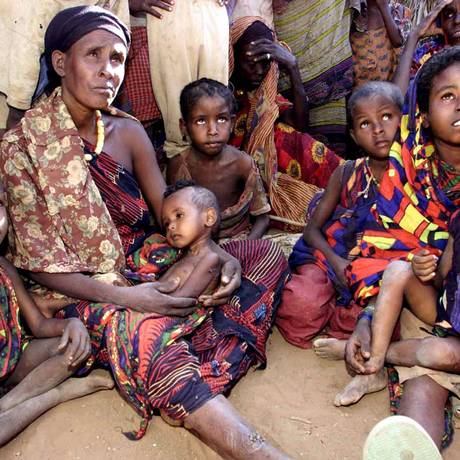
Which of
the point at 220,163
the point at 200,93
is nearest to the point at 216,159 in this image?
the point at 220,163

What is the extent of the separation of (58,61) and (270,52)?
1756mm

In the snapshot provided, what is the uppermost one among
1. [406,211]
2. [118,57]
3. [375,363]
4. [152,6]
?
[152,6]

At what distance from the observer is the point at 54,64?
111 inches

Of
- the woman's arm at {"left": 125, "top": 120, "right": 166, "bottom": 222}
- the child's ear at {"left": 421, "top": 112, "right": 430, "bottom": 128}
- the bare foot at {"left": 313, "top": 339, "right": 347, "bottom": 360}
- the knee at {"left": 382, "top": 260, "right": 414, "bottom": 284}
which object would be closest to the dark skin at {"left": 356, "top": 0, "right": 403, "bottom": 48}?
the child's ear at {"left": 421, "top": 112, "right": 430, "bottom": 128}

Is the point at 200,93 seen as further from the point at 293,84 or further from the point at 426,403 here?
the point at 426,403

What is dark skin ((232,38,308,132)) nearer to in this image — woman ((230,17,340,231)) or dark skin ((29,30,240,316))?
woman ((230,17,340,231))

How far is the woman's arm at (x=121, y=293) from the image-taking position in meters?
2.54

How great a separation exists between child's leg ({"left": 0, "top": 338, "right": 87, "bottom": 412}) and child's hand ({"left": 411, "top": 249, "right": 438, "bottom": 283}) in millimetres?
1417

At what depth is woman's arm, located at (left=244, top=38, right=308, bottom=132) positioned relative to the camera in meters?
4.15

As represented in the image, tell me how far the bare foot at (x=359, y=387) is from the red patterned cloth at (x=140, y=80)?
213 centimetres

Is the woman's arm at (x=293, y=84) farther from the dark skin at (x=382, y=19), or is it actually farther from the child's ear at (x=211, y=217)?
the child's ear at (x=211, y=217)

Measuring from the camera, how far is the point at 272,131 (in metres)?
4.11

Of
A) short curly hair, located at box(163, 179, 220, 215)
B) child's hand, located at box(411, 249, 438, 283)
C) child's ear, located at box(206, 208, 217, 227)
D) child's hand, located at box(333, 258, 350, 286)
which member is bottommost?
child's hand, located at box(333, 258, 350, 286)

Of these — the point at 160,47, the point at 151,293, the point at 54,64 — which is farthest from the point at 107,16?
the point at 151,293
